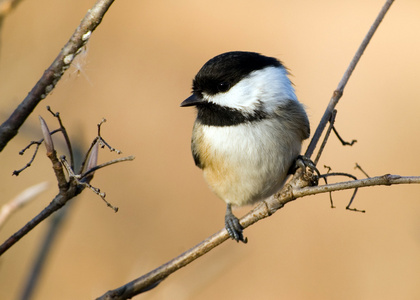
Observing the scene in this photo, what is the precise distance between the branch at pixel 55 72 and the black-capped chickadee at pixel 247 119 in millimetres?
1054

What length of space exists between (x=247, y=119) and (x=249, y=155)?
14cm

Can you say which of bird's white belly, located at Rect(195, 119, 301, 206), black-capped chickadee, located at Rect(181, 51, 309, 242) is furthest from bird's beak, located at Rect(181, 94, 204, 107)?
bird's white belly, located at Rect(195, 119, 301, 206)

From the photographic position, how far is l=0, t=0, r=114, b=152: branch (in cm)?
94

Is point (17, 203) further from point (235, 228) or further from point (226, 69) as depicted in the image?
point (235, 228)

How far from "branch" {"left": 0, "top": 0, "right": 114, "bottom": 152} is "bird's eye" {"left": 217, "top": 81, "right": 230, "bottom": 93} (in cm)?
109

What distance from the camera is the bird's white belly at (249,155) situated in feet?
6.73

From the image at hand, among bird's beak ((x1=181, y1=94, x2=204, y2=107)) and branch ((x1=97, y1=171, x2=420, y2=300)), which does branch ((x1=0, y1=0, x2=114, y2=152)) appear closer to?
branch ((x1=97, y1=171, x2=420, y2=300))

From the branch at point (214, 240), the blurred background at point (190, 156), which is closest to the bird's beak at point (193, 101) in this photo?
the branch at point (214, 240)

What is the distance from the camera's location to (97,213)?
13.5 feet

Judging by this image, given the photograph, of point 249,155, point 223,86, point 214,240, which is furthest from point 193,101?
point 214,240

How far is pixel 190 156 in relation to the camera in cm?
451

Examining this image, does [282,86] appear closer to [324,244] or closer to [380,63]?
[324,244]

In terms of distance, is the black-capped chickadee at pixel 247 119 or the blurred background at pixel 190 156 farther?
the blurred background at pixel 190 156

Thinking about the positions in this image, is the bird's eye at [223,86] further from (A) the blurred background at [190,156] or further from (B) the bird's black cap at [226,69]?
(A) the blurred background at [190,156]
